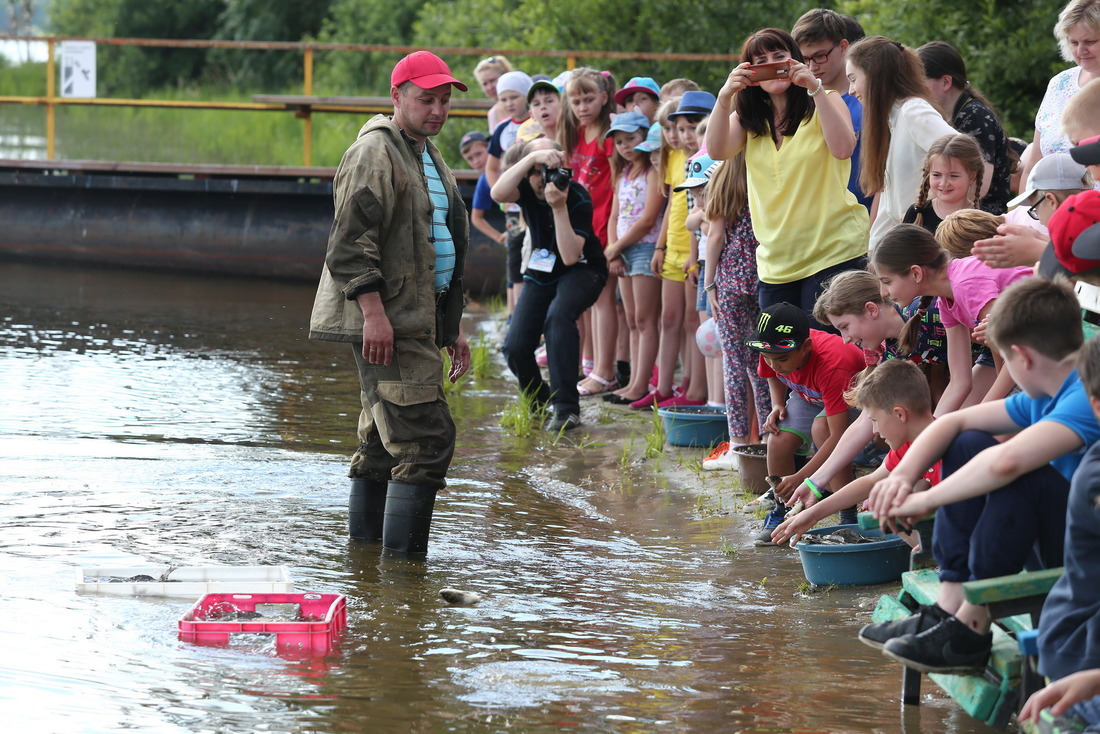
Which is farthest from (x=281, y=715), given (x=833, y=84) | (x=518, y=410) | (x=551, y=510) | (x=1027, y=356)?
(x=518, y=410)

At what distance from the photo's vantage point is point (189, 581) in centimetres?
488

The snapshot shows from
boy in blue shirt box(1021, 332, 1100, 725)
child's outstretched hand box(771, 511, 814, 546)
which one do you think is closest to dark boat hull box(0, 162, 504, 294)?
child's outstretched hand box(771, 511, 814, 546)

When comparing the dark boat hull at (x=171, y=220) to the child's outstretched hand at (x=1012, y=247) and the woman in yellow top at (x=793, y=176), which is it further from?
the child's outstretched hand at (x=1012, y=247)

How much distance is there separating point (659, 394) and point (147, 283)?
26.6 ft

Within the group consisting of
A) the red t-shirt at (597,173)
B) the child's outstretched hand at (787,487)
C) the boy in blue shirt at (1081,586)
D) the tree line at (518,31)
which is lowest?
the child's outstretched hand at (787,487)

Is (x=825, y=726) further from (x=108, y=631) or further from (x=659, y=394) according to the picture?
(x=659, y=394)

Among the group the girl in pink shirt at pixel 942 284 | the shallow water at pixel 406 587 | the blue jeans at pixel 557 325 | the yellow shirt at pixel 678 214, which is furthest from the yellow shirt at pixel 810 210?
the blue jeans at pixel 557 325

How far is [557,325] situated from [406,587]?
3.44 meters

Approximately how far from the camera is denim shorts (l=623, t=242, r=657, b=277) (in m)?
8.79

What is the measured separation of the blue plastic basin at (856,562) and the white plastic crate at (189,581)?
184 centimetres

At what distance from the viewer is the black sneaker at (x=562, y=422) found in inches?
331

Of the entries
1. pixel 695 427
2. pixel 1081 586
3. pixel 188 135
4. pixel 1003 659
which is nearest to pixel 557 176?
pixel 695 427

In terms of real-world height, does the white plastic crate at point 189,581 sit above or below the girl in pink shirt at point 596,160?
below

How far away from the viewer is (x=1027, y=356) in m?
3.59
